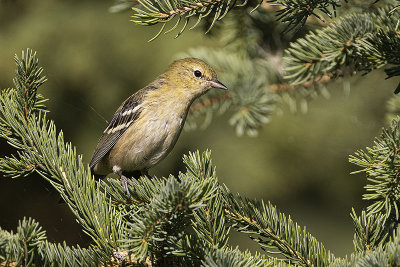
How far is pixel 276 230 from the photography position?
2.18 metres

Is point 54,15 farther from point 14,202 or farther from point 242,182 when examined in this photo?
point 242,182

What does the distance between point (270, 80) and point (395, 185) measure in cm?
188

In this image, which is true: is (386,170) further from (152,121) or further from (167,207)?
(152,121)

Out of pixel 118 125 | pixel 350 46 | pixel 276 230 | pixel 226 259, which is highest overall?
pixel 350 46

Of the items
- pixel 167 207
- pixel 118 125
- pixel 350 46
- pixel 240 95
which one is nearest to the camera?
pixel 167 207

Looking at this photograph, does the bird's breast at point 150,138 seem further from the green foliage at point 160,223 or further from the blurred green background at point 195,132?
the green foliage at point 160,223

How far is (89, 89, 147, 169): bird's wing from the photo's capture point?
4168mm

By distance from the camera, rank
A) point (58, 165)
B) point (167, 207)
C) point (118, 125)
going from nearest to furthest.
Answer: point (167, 207) < point (58, 165) < point (118, 125)

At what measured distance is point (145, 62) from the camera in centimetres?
518

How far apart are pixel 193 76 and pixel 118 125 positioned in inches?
30.7

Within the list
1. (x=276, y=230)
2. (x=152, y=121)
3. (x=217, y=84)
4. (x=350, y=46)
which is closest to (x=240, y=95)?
(x=217, y=84)

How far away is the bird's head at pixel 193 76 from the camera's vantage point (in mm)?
4109

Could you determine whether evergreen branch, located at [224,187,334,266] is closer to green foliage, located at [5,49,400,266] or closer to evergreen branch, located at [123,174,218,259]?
green foliage, located at [5,49,400,266]

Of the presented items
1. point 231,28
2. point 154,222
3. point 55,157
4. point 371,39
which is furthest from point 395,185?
point 231,28
